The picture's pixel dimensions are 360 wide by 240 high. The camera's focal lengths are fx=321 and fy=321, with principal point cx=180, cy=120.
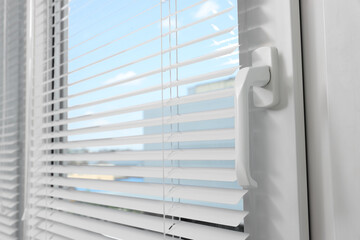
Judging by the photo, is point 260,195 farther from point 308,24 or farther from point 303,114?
point 308,24

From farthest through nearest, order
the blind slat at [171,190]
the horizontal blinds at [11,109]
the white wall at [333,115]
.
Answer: the horizontal blinds at [11,109], the blind slat at [171,190], the white wall at [333,115]

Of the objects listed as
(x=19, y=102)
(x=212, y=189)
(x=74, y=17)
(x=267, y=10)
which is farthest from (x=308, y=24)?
(x=19, y=102)

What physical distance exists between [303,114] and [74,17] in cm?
86

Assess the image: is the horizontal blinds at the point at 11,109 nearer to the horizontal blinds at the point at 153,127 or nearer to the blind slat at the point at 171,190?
the horizontal blinds at the point at 153,127

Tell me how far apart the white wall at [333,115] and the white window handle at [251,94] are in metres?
0.05

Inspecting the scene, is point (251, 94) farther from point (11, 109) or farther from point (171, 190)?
point (11, 109)

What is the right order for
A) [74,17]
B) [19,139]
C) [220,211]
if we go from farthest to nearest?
[19,139] → [74,17] → [220,211]

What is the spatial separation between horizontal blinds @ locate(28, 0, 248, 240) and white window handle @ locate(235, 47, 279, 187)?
0.05 metres

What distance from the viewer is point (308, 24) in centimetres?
51

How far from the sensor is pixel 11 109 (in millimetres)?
1361

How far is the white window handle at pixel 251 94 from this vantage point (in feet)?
1.50

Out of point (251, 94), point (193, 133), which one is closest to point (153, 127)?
point (193, 133)

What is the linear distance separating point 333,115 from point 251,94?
14 centimetres

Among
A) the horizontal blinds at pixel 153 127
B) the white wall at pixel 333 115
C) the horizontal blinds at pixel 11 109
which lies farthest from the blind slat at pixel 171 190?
the horizontal blinds at pixel 11 109
